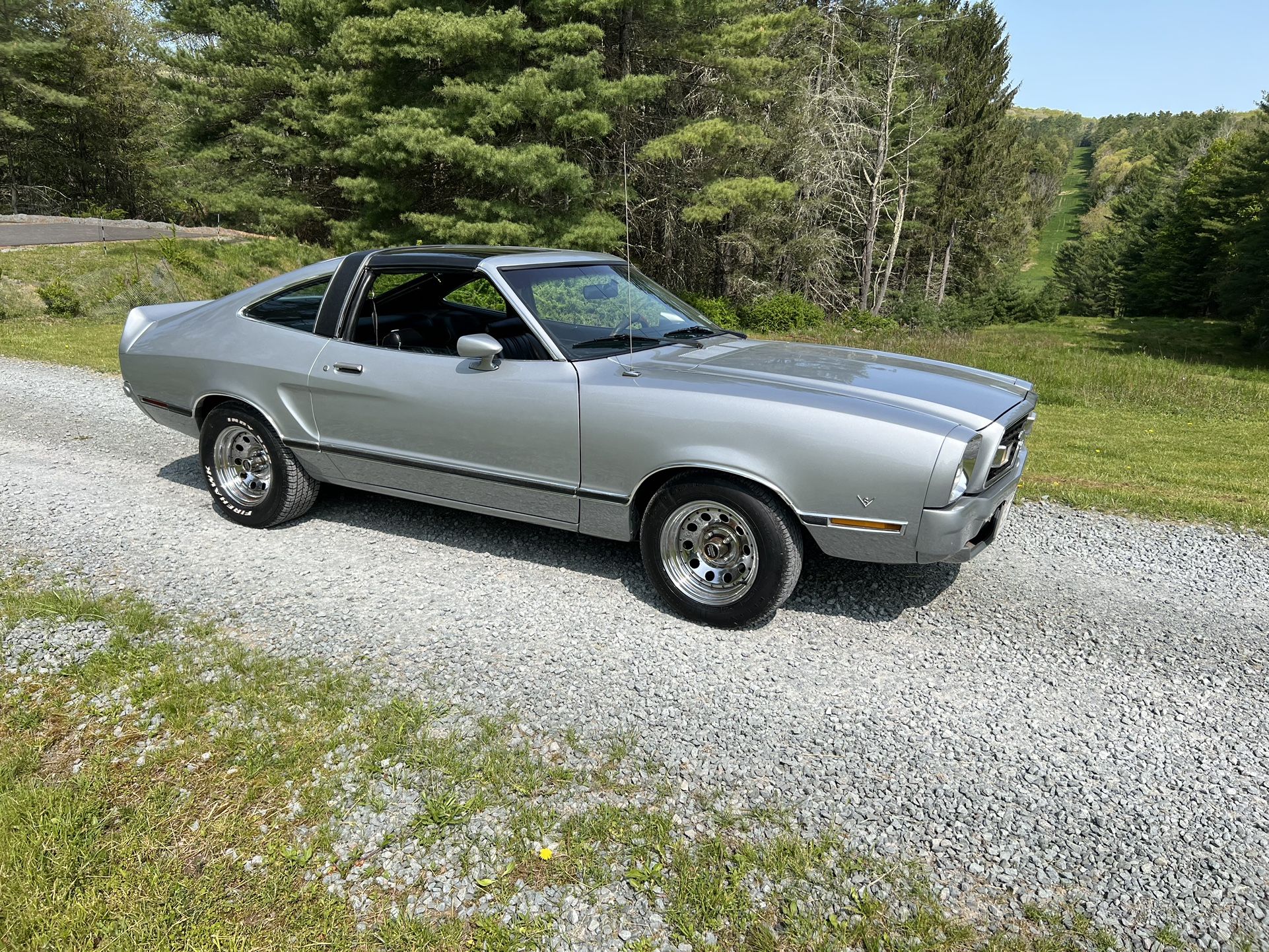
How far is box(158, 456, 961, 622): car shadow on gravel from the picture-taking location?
169 inches

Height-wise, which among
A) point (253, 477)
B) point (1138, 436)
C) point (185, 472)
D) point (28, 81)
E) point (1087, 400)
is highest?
point (28, 81)

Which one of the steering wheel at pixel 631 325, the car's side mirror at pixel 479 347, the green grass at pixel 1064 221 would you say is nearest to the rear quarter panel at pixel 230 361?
the car's side mirror at pixel 479 347

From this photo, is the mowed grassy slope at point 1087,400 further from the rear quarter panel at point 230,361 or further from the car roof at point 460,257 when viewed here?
the rear quarter panel at point 230,361

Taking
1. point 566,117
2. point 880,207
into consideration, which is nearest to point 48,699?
point 566,117

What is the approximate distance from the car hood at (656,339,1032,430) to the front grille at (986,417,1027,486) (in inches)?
4.5

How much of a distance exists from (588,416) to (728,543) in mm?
915

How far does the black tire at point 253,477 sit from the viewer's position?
197 inches

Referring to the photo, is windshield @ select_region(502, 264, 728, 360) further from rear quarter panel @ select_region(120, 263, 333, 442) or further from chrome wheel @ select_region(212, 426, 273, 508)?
chrome wheel @ select_region(212, 426, 273, 508)

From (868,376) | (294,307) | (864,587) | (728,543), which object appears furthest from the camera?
(294,307)

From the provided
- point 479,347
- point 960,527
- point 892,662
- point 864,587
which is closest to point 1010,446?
point 960,527

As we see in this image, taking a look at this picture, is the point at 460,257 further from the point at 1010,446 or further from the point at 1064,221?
the point at 1064,221

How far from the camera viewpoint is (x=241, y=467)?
5.24 m

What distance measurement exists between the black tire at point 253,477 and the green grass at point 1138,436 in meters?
5.20

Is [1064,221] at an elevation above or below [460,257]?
below
